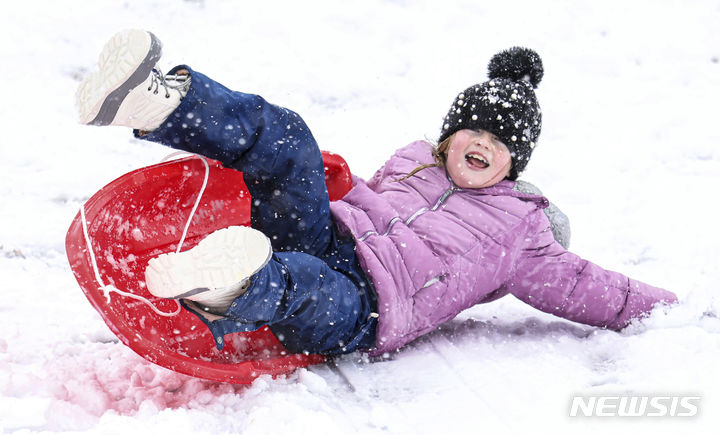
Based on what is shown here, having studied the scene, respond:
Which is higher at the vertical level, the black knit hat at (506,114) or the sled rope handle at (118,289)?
the black knit hat at (506,114)

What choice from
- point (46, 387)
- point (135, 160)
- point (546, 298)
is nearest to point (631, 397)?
point (546, 298)

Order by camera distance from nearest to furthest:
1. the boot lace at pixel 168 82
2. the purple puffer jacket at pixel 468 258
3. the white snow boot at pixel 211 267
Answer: the white snow boot at pixel 211 267, the boot lace at pixel 168 82, the purple puffer jacket at pixel 468 258

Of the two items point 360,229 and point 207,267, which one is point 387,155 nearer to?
point 360,229

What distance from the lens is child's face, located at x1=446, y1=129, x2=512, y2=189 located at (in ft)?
6.52

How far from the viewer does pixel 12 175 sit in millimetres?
2514

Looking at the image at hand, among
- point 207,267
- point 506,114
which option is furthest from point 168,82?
point 506,114

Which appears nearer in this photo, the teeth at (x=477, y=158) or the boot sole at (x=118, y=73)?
the boot sole at (x=118, y=73)

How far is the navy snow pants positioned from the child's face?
0.41 metres

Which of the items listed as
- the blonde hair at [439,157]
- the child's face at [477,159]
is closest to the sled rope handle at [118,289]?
the blonde hair at [439,157]

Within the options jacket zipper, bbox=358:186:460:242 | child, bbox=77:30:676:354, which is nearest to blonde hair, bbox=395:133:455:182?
child, bbox=77:30:676:354

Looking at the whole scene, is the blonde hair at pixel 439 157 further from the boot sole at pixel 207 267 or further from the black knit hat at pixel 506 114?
the boot sole at pixel 207 267

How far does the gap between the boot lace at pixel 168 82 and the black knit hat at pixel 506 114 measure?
35.8 inches

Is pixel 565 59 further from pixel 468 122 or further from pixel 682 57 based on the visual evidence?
pixel 468 122

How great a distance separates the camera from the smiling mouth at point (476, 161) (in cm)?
200
